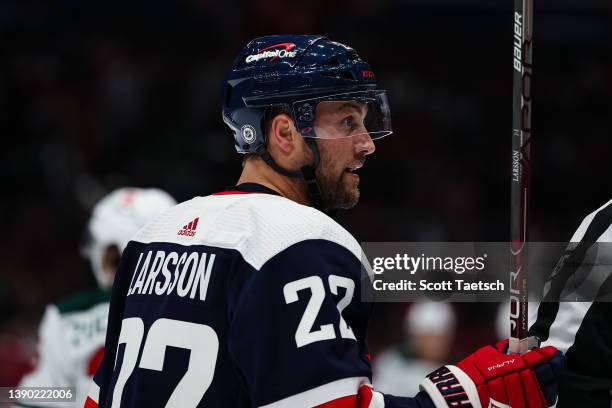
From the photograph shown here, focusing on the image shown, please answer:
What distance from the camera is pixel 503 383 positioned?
221cm

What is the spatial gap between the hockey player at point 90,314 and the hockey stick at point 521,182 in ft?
7.12

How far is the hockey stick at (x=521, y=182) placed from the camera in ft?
7.68

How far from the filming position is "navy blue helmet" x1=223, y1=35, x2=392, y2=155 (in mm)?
2482

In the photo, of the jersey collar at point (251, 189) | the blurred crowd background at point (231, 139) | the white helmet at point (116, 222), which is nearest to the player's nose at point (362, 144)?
the jersey collar at point (251, 189)

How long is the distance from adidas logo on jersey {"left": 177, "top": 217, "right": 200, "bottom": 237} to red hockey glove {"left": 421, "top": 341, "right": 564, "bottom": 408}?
673 mm

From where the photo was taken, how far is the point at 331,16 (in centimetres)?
1097

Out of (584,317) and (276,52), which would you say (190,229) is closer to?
(276,52)

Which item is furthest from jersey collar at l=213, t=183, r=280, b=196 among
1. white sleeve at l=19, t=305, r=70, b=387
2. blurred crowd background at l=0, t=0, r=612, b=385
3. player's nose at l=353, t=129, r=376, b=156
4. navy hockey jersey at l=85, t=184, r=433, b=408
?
blurred crowd background at l=0, t=0, r=612, b=385

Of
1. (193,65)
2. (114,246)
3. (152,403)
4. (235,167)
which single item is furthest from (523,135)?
(193,65)

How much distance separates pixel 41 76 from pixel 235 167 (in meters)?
2.61

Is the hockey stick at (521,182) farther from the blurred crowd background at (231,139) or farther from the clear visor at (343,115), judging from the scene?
the blurred crowd background at (231,139)

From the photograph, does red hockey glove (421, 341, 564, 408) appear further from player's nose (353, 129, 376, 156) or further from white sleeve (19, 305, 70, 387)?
white sleeve (19, 305, 70, 387)

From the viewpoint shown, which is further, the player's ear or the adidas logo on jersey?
the player's ear

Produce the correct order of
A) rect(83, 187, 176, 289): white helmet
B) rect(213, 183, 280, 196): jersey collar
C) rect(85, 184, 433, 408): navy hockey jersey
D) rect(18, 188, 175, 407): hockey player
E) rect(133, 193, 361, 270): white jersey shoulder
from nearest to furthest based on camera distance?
1. rect(85, 184, 433, 408): navy hockey jersey
2. rect(133, 193, 361, 270): white jersey shoulder
3. rect(213, 183, 280, 196): jersey collar
4. rect(18, 188, 175, 407): hockey player
5. rect(83, 187, 176, 289): white helmet
